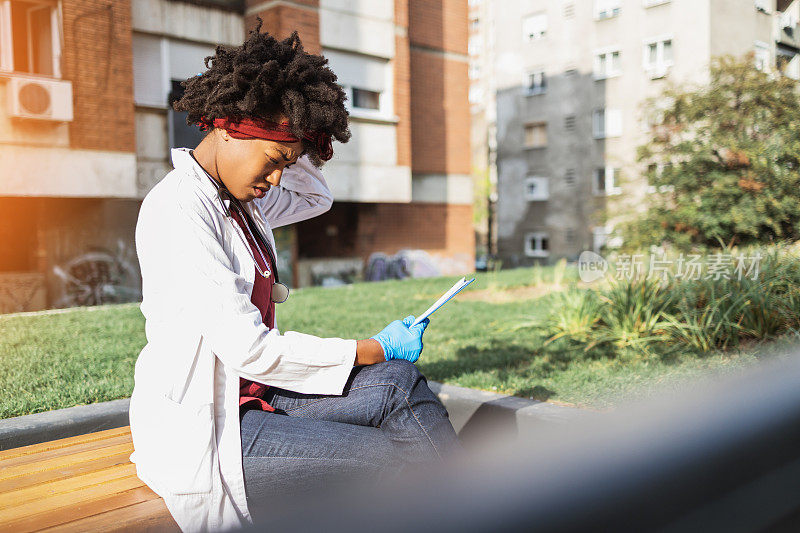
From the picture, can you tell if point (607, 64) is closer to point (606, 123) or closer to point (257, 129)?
point (606, 123)

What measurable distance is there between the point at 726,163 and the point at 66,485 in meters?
10.6

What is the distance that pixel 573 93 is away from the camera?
102 ft

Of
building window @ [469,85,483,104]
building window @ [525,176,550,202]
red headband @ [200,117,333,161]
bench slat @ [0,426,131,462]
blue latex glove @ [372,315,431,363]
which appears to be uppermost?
building window @ [469,85,483,104]

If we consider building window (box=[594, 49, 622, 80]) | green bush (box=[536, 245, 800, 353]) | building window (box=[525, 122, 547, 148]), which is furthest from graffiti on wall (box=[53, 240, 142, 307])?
building window (box=[525, 122, 547, 148])

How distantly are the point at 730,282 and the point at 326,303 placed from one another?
461 centimetres

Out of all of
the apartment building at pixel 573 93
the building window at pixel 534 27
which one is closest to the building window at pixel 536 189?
the apartment building at pixel 573 93

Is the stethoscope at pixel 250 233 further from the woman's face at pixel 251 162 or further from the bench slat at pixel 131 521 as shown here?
the bench slat at pixel 131 521

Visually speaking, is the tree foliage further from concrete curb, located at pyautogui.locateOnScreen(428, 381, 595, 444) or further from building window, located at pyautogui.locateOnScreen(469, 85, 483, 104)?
building window, located at pyautogui.locateOnScreen(469, 85, 483, 104)

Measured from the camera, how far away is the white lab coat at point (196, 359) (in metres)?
1.93

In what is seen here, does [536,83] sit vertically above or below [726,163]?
above

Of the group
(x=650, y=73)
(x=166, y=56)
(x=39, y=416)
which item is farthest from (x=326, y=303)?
(x=650, y=73)

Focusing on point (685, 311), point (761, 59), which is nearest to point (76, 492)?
point (685, 311)

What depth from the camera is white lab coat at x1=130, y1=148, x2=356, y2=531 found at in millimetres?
1932

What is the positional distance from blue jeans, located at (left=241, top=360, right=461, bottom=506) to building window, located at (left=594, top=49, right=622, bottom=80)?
2939 centimetres
